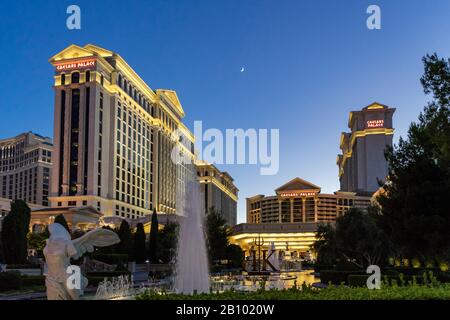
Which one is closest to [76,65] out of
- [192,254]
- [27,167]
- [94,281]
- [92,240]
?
[27,167]

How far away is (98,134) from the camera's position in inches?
3713

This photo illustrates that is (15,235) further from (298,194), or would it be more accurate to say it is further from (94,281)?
(298,194)

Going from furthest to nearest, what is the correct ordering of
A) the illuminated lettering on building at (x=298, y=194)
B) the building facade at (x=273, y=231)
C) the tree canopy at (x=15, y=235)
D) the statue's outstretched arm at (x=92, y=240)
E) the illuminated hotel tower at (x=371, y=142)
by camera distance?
the illuminated lettering on building at (x=298, y=194) < the illuminated hotel tower at (x=371, y=142) < the building facade at (x=273, y=231) < the tree canopy at (x=15, y=235) < the statue's outstretched arm at (x=92, y=240)

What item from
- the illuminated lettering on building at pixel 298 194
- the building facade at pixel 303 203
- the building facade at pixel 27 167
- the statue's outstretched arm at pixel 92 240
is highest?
the building facade at pixel 27 167

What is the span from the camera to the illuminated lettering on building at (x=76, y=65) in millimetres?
93438

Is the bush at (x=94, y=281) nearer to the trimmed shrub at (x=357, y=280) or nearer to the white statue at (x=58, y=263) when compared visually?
the trimmed shrub at (x=357, y=280)

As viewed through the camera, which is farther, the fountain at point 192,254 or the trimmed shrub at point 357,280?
the trimmed shrub at point 357,280

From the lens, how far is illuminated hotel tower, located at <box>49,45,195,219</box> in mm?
92500

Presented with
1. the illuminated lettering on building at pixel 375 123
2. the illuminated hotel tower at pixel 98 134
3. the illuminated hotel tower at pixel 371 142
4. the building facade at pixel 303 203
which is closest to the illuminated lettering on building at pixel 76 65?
the illuminated hotel tower at pixel 98 134

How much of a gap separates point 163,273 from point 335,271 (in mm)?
17154

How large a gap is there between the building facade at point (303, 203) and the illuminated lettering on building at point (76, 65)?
289 ft

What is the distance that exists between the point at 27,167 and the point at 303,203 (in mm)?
83112

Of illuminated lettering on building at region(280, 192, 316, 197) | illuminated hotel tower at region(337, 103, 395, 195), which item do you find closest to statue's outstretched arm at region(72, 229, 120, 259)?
illuminated hotel tower at region(337, 103, 395, 195)
